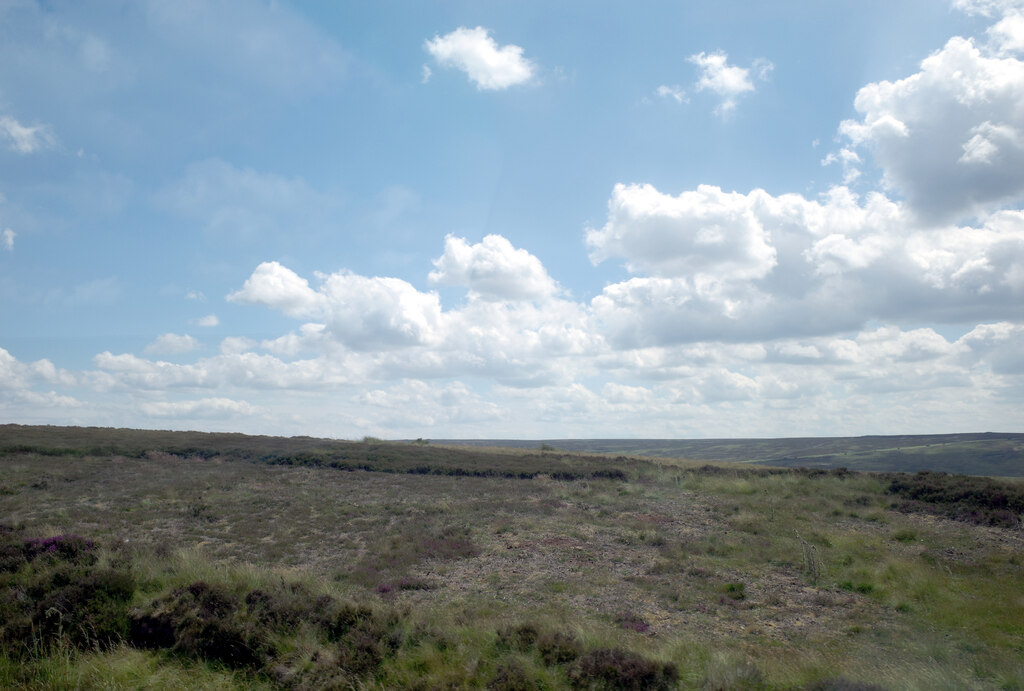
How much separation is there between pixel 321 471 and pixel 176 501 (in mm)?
11639

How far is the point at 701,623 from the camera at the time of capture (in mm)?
9961

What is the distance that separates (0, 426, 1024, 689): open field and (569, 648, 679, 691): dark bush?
29mm

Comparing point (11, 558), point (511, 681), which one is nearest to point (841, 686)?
point (511, 681)

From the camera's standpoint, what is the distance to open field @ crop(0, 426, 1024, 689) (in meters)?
6.58

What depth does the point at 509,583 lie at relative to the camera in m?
12.4

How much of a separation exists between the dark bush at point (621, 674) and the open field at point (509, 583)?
0.03 m

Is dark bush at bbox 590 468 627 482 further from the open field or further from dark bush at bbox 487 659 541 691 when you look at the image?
dark bush at bbox 487 659 541 691

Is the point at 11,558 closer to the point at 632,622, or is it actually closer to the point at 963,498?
the point at 632,622

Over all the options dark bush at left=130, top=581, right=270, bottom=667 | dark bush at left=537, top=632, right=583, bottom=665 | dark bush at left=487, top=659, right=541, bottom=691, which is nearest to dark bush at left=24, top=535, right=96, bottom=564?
dark bush at left=130, top=581, right=270, bottom=667

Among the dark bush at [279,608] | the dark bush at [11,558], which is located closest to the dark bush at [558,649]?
the dark bush at [279,608]

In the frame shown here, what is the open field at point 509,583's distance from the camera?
6582mm

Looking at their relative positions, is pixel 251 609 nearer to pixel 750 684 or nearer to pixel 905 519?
pixel 750 684

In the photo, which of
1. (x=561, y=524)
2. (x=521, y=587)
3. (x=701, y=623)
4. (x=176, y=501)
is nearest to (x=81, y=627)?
(x=521, y=587)

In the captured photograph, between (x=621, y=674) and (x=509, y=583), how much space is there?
666 cm
